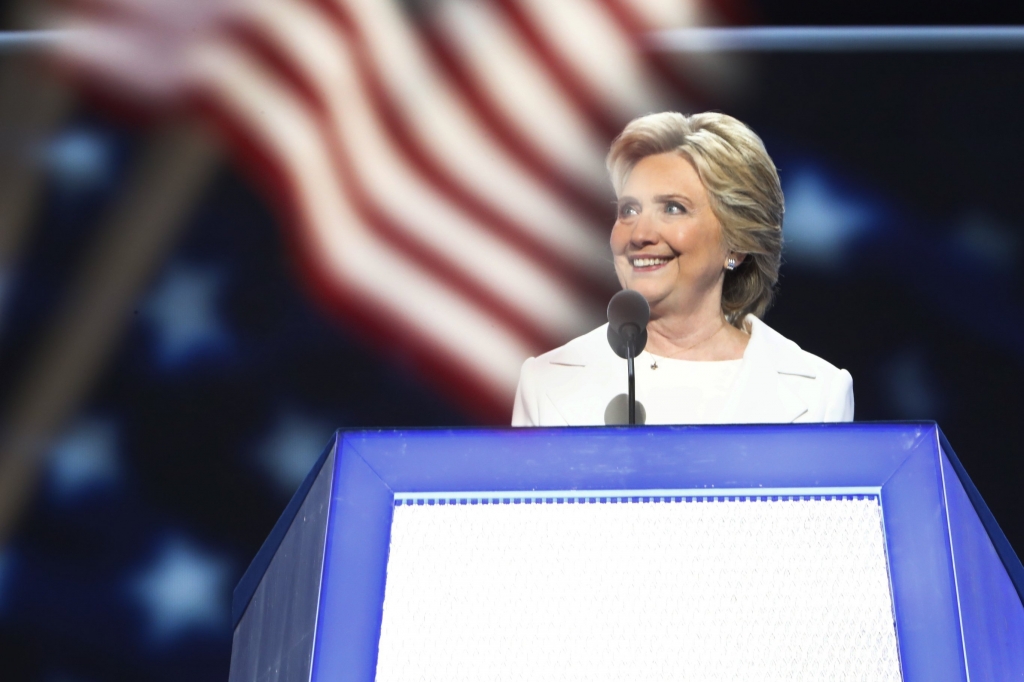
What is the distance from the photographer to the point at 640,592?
0.69 m

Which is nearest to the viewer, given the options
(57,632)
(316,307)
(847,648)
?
(847,648)

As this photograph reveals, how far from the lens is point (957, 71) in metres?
2.62

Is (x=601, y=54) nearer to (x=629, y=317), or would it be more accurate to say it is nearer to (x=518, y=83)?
(x=518, y=83)

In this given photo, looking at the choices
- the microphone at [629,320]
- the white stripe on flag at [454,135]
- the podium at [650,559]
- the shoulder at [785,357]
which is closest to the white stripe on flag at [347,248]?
the white stripe on flag at [454,135]

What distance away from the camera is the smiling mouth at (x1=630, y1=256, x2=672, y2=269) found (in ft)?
6.46

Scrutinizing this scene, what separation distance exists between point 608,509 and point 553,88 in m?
2.14

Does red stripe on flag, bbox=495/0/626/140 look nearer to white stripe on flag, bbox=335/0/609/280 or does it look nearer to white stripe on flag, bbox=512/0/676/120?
white stripe on flag, bbox=512/0/676/120

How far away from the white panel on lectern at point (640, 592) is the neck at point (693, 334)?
1.27 m

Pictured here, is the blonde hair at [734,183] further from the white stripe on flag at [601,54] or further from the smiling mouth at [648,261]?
the white stripe on flag at [601,54]

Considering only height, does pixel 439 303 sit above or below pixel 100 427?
above

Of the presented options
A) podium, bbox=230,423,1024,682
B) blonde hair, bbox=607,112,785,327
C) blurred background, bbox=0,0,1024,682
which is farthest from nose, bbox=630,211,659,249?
podium, bbox=230,423,1024,682

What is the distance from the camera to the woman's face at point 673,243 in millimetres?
1959

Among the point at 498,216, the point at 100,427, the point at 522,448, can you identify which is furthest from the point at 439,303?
the point at 522,448

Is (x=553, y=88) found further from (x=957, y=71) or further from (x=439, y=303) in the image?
(x=957, y=71)
